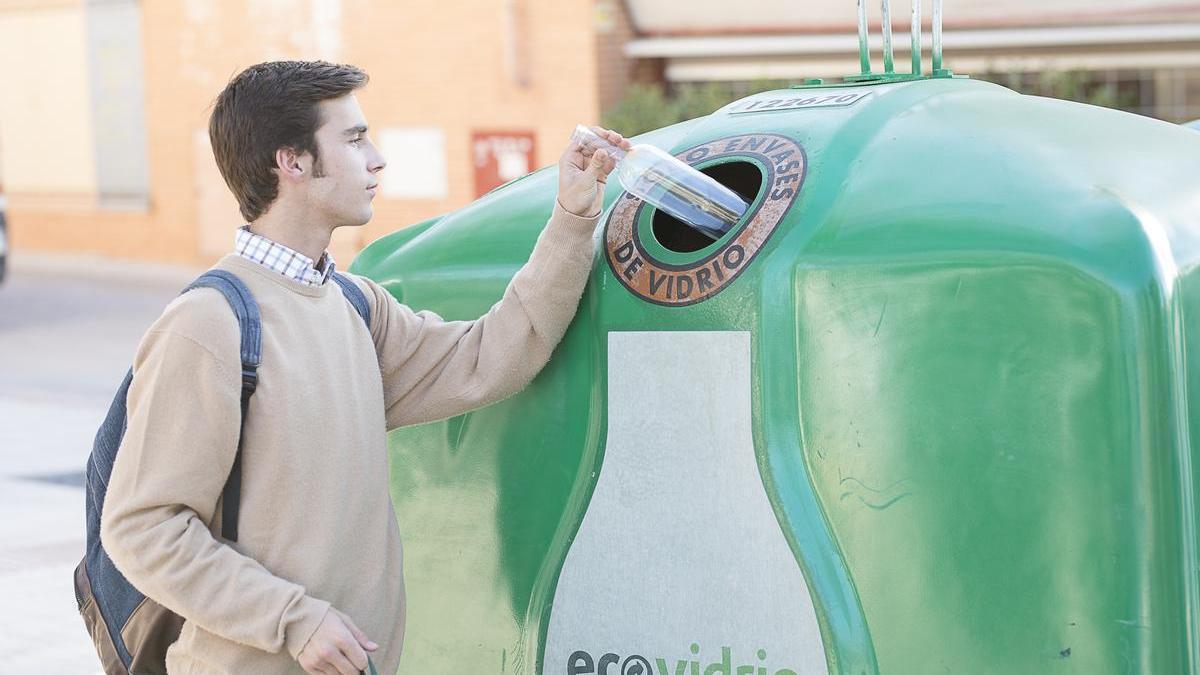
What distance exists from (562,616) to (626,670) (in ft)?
0.48

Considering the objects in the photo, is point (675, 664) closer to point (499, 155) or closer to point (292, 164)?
point (292, 164)

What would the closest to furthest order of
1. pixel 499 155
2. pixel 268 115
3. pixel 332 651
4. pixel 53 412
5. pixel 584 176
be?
pixel 332 651 < pixel 268 115 < pixel 584 176 < pixel 53 412 < pixel 499 155

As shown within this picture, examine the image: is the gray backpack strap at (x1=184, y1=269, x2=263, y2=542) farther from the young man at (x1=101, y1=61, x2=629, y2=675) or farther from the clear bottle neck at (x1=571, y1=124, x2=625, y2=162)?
the clear bottle neck at (x1=571, y1=124, x2=625, y2=162)

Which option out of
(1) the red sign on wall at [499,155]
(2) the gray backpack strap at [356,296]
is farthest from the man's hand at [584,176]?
(1) the red sign on wall at [499,155]

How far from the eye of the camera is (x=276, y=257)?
8.06ft

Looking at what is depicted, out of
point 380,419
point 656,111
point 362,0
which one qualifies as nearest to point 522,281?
point 380,419

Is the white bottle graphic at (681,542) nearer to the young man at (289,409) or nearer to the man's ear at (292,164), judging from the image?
the young man at (289,409)

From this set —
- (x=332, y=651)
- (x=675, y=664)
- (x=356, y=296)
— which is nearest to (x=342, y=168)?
(x=356, y=296)

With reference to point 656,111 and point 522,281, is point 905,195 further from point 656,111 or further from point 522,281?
point 656,111

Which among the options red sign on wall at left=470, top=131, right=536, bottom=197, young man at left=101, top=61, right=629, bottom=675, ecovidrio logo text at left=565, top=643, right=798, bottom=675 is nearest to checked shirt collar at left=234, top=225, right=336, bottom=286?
young man at left=101, top=61, right=629, bottom=675

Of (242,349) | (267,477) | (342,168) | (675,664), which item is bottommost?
(675,664)

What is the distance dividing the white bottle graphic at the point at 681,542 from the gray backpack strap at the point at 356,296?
384mm

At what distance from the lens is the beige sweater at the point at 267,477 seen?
2.31 m

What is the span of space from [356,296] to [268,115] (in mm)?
354
